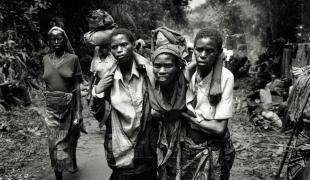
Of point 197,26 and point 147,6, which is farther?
point 197,26

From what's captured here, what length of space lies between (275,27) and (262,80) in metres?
2.40

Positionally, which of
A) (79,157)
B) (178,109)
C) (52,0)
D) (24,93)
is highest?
(52,0)

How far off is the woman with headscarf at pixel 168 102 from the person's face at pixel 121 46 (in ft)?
0.96

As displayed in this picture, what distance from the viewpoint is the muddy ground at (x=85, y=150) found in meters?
4.89

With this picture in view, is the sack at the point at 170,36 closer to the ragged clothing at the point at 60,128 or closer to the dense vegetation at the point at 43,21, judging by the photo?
the ragged clothing at the point at 60,128

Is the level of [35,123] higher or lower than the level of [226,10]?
lower

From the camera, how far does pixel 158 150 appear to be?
2.82 metres

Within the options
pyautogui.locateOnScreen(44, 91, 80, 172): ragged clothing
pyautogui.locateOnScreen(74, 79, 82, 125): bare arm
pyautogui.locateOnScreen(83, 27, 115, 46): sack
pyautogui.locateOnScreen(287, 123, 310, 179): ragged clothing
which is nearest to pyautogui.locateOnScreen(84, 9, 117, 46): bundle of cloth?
pyautogui.locateOnScreen(83, 27, 115, 46): sack

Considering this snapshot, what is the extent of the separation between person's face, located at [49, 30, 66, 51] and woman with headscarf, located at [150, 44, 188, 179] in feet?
6.34

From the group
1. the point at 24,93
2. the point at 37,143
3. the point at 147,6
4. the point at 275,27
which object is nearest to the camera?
the point at 37,143

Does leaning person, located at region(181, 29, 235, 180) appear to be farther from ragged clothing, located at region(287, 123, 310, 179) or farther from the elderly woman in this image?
the elderly woman

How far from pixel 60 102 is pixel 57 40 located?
78cm

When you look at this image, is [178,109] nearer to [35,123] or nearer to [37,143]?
[37,143]

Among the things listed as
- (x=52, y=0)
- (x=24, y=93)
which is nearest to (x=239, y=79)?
(x=52, y=0)
